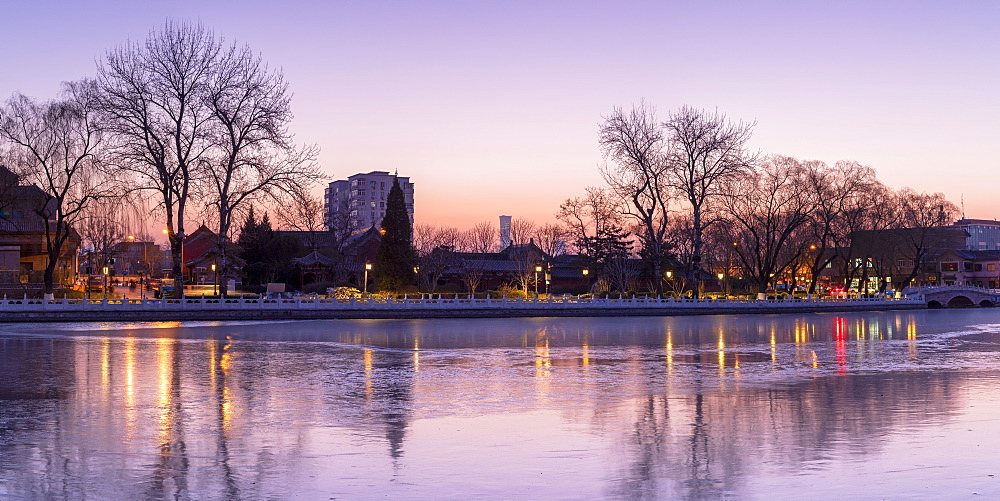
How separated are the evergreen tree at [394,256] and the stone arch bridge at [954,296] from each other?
5031 cm

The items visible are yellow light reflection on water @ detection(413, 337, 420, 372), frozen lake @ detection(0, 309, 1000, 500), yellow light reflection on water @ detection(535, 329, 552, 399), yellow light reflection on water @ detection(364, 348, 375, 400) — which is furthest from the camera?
yellow light reflection on water @ detection(413, 337, 420, 372)

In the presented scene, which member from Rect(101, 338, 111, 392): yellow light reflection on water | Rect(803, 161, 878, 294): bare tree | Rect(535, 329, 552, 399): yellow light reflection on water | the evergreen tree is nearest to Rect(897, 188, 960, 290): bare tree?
Rect(803, 161, 878, 294): bare tree

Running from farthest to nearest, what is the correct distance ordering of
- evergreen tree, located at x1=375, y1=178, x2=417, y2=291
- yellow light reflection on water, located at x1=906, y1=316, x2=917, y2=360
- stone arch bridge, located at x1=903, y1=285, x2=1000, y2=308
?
Result: stone arch bridge, located at x1=903, y1=285, x2=1000, y2=308
evergreen tree, located at x1=375, y1=178, x2=417, y2=291
yellow light reflection on water, located at x1=906, y1=316, x2=917, y2=360

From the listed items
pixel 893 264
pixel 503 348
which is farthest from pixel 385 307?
pixel 893 264

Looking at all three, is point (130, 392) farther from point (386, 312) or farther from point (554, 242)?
point (554, 242)

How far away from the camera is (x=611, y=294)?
70.4 metres

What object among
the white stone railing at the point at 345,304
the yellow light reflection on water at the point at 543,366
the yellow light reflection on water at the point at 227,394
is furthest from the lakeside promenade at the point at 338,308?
the yellow light reflection on water at the point at 227,394

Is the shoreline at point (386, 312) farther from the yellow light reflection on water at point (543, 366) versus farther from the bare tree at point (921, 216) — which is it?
the bare tree at point (921, 216)

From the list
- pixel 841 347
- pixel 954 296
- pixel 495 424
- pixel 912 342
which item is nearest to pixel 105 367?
pixel 495 424

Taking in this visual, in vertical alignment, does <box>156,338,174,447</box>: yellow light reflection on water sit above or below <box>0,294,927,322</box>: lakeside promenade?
below

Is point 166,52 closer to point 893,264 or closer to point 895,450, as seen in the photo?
point 895,450

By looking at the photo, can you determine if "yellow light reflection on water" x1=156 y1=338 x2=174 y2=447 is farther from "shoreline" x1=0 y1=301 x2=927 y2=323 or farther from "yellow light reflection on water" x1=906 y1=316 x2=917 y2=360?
"shoreline" x1=0 y1=301 x2=927 y2=323

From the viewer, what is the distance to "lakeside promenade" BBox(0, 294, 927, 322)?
46394mm

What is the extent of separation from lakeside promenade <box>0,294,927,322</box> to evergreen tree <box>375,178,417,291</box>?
43.8ft
